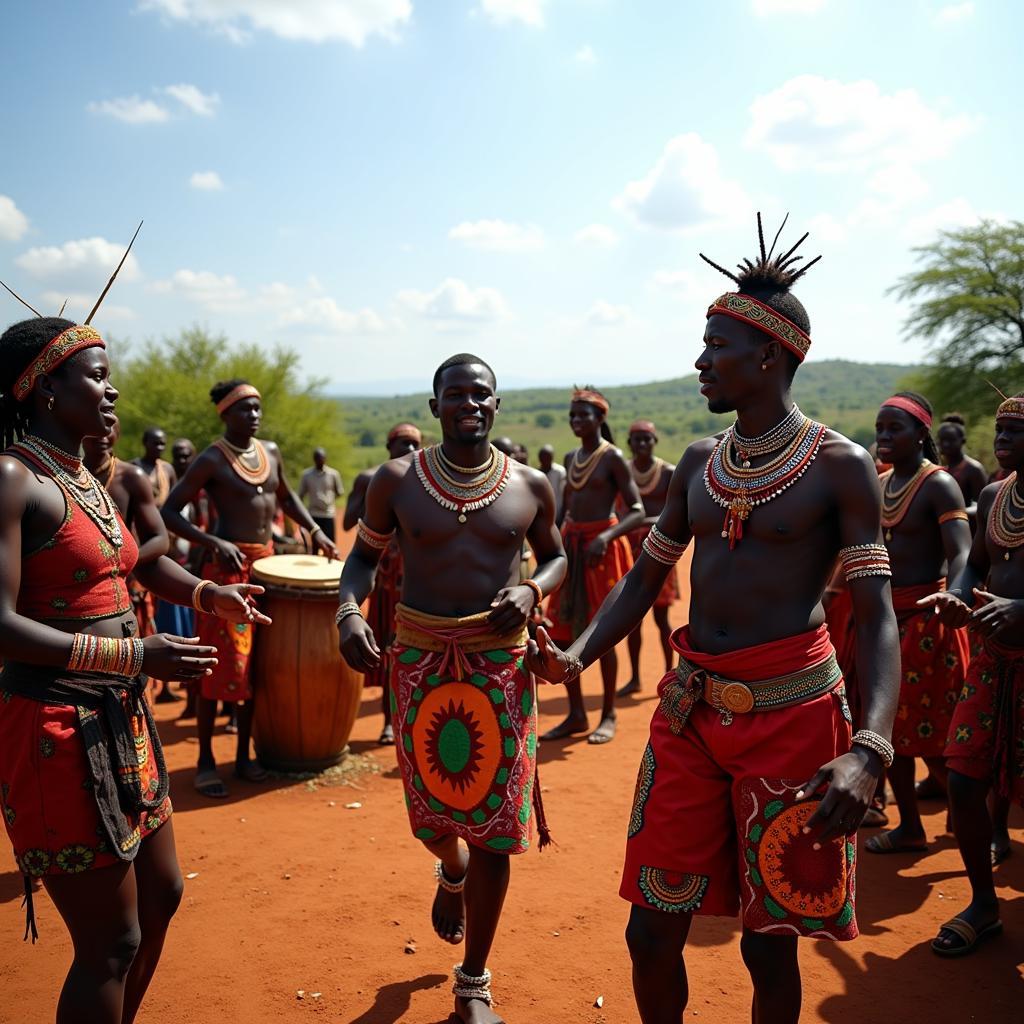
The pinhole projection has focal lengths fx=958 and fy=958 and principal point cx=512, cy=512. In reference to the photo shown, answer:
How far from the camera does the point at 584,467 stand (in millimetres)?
7582

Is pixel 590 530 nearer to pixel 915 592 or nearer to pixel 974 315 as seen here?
pixel 915 592

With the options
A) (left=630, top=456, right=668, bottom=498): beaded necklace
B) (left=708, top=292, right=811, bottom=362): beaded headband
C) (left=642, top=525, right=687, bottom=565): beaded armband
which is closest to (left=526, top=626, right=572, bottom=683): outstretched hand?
(left=642, top=525, right=687, bottom=565): beaded armband

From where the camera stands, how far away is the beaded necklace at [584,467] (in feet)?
24.6

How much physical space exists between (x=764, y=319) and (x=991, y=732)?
93.5 inches

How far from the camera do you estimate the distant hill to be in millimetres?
59812

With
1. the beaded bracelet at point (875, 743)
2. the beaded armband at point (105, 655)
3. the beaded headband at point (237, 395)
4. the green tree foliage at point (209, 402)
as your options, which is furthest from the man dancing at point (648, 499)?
the green tree foliage at point (209, 402)

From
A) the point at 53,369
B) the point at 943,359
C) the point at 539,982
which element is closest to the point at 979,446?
the point at 943,359

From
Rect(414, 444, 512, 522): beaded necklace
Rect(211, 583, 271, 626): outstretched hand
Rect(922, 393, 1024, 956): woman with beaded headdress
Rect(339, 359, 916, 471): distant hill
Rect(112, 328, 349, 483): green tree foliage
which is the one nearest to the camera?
Rect(211, 583, 271, 626): outstretched hand

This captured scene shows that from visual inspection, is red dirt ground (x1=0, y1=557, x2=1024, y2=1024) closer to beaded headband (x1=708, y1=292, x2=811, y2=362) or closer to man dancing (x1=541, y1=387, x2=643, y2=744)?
man dancing (x1=541, y1=387, x2=643, y2=744)

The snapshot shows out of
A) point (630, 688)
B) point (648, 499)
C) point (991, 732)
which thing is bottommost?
point (630, 688)

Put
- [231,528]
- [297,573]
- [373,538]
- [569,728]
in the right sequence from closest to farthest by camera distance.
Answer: [373,538], [297,573], [231,528], [569,728]

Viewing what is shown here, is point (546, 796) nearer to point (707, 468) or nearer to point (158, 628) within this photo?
point (707, 468)

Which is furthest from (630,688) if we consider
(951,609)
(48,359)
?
(48,359)

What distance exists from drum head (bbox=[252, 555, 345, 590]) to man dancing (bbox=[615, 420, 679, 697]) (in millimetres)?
3297
